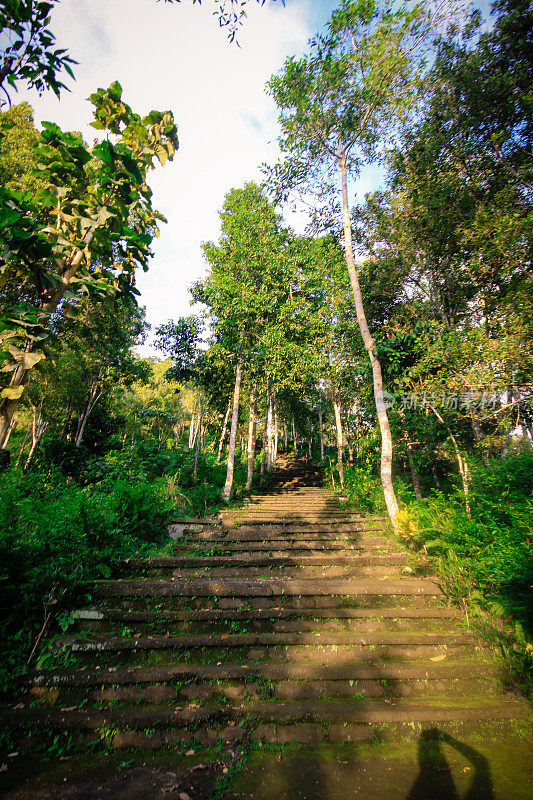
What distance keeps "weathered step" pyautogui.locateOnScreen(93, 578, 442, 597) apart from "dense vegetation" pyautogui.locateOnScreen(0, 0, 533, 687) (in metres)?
0.39

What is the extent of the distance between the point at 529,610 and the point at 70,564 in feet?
20.8

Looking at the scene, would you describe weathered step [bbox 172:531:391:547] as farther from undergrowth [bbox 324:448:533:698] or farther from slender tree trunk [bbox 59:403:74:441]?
slender tree trunk [bbox 59:403:74:441]

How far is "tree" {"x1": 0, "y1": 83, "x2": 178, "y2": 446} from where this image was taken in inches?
120

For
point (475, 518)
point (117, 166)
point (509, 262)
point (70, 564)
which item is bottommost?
point (70, 564)

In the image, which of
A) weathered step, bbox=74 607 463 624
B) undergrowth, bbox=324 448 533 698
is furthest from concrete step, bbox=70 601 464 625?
undergrowth, bbox=324 448 533 698

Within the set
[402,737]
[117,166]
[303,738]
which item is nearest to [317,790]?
[303,738]

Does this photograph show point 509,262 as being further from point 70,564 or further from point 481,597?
point 70,564

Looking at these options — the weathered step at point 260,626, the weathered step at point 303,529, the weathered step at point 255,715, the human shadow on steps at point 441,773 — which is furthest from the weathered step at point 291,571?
the human shadow on steps at point 441,773

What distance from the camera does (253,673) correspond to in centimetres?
335

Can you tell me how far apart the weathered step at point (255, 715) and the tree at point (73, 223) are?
286 cm

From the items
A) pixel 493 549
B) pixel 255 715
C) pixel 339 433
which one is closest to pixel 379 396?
pixel 493 549

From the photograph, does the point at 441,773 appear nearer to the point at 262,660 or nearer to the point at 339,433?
the point at 262,660

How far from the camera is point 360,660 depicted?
3.62 metres

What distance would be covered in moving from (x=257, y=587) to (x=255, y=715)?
5.83 ft
